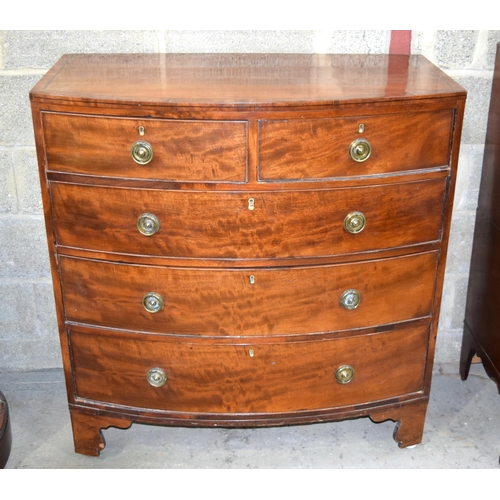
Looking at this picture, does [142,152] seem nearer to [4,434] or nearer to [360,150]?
[360,150]

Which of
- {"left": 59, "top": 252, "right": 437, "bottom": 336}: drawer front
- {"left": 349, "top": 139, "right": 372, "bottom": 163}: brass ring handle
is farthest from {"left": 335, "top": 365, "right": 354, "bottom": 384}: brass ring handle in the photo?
{"left": 349, "top": 139, "right": 372, "bottom": 163}: brass ring handle

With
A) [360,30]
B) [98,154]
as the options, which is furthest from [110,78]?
[360,30]

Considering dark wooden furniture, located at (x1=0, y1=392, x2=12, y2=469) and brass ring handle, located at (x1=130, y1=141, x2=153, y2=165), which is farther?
dark wooden furniture, located at (x1=0, y1=392, x2=12, y2=469)

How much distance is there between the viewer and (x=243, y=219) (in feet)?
6.65

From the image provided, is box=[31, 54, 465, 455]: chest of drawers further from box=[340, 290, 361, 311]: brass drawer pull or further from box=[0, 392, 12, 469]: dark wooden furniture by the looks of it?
box=[0, 392, 12, 469]: dark wooden furniture

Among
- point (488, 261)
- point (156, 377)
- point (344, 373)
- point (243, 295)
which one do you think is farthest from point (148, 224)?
→ point (488, 261)

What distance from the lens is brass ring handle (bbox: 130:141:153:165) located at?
1.95 meters

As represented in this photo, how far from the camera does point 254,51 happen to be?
2.48 meters

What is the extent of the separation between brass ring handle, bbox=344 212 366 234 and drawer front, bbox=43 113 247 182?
32 centimetres

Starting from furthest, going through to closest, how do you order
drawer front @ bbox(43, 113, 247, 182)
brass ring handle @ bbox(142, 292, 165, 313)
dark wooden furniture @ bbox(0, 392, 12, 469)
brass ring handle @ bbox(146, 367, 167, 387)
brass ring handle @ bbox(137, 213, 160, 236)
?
dark wooden furniture @ bbox(0, 392, 12, 469) → brass ring handle @ bbox(146, 367, 167, 387) → brass ring handle @ bbox(142, 292, 165, 313) → brass ring handle @ bbox(137, 213, 160, 236) → drawer front @ bbox(43, 113, 247, 182)

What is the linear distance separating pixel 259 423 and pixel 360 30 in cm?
131

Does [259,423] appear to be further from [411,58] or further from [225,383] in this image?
[411,58]

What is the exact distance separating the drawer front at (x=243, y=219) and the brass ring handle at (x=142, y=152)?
9 centimetres

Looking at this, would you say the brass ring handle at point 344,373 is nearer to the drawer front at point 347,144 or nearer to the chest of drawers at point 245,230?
the chest of drawers at point 245,230
